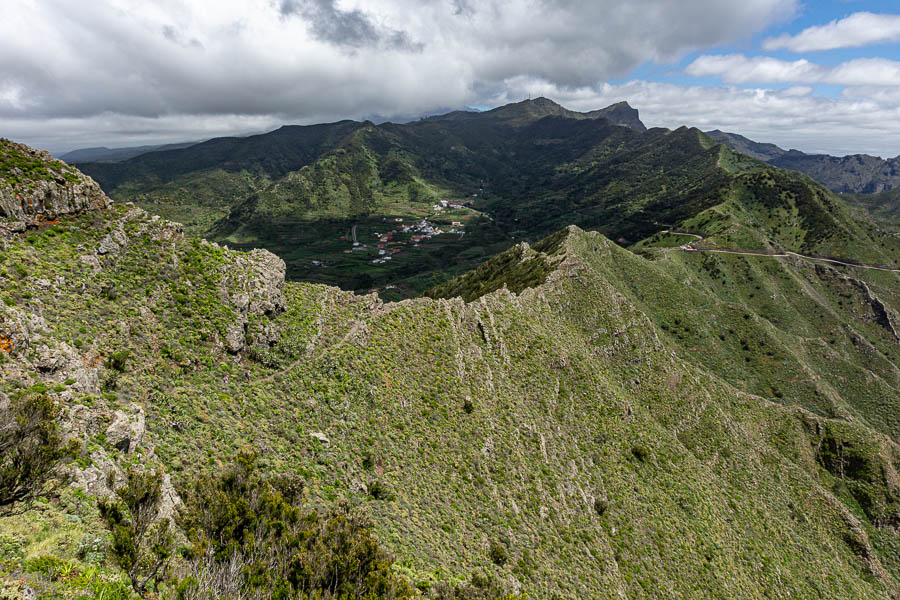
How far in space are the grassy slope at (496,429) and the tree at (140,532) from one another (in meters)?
2.24

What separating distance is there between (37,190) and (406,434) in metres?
45.3

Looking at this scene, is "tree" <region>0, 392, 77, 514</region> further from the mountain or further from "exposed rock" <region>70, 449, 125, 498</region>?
"exposed rock" <region>70, 449, 125, 498</region>

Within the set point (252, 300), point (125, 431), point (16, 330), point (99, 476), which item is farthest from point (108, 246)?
point (99, 476)

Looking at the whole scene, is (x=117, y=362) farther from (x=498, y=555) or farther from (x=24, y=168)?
(x=498, y=555)

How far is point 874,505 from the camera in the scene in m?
83.8

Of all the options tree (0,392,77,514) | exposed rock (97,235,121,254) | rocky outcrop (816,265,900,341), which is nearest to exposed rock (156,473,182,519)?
tree (0,392,77,514)

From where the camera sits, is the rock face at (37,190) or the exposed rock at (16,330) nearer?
the exposed rock at (16,330)

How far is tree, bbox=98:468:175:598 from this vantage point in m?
Answer: 14.9

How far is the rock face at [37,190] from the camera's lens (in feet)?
105

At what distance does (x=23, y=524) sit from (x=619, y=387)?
276 ft

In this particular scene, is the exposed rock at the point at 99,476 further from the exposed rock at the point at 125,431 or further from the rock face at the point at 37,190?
the rock face at the point at 37,190

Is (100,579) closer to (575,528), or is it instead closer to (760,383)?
(575,528)

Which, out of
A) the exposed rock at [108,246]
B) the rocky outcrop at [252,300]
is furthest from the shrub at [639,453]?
the exposed rock at [108,246]

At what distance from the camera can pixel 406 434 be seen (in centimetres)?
4353
